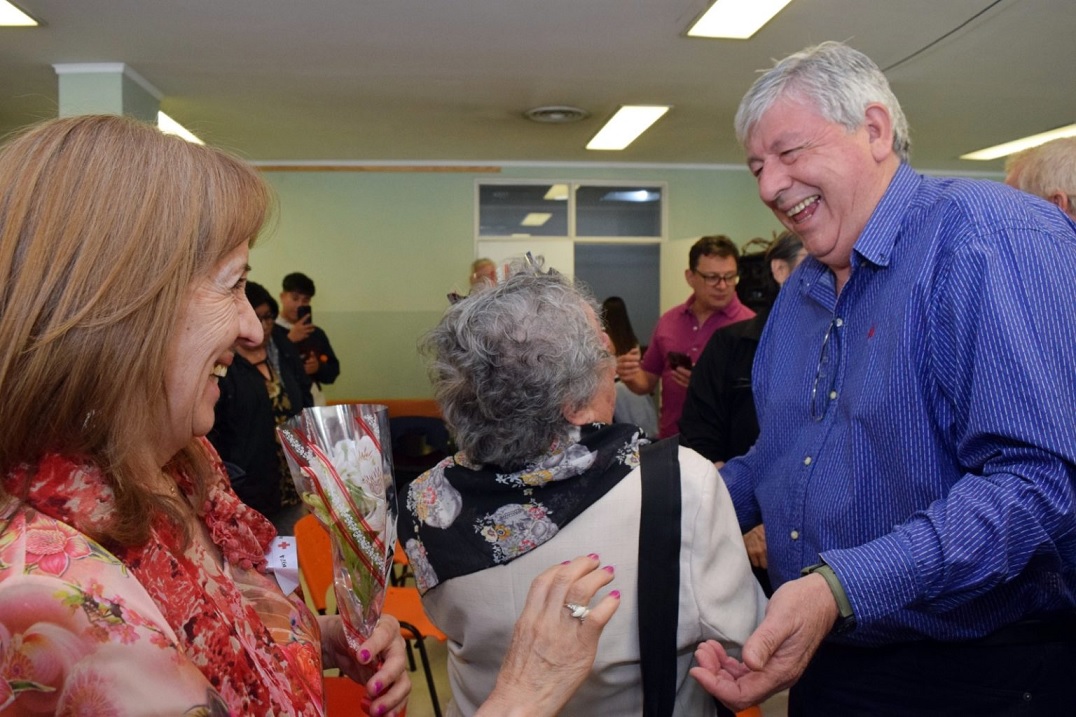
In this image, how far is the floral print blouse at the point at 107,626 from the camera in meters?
0.76

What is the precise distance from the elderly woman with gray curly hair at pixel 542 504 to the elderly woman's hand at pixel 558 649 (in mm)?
387

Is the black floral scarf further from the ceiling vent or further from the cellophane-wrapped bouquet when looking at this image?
the ceiling vent

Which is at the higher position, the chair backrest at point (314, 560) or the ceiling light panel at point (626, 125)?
the ceiling light panel at point (626, 125)

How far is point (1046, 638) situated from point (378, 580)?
1138mm

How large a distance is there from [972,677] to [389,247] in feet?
27.9

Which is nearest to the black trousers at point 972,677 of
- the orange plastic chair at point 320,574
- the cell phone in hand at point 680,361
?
the orange plastic chair at point 320,574

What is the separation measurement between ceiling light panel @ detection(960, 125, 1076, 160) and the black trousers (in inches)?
289

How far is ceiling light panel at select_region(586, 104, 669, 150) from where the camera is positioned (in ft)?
22.6

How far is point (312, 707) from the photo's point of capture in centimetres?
112

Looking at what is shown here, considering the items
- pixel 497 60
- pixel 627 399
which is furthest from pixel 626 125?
pixel 627 399

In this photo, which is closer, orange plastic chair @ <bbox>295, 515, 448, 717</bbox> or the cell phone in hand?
orange plastic chair @ <bbox>295, 515, 448, 717</bbox>

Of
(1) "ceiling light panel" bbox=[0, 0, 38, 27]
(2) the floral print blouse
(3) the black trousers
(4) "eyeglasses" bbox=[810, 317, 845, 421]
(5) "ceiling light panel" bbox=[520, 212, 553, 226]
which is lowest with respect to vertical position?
Answer: (3) the black trousers

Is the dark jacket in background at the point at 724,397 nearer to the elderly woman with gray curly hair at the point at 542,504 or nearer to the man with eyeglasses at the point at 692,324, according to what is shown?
the man with eyeglasses at the point at 692,324

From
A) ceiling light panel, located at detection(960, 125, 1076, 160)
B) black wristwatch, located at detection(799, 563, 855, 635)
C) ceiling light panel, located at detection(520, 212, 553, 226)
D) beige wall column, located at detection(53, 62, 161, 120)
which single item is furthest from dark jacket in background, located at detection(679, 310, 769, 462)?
ceiling light panel, located at detection(520, 212, 553, 226)
